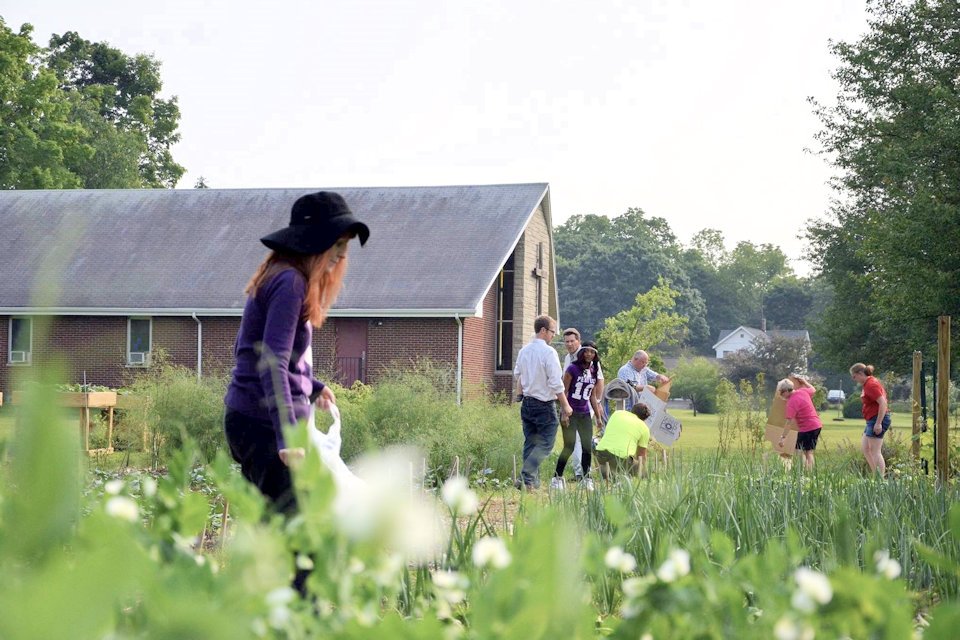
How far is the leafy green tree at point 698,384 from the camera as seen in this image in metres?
51.5

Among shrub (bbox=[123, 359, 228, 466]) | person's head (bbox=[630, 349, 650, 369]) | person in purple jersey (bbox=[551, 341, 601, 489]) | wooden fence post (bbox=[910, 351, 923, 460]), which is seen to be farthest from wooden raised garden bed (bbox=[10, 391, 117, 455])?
wooden fence post (bbox=[910, 351, 923, 460])

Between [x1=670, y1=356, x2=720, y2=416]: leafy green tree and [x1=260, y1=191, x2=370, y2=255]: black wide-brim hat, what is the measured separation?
45.5 meters

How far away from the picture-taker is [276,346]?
3.55 meters

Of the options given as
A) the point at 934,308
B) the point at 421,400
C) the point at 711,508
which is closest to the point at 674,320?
the point at 934,308

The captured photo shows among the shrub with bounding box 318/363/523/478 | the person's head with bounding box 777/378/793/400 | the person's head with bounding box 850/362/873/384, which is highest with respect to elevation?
the person's head with bounding box 850/362/873/384

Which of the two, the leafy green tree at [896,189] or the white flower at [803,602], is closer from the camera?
the white flower at [803,602]

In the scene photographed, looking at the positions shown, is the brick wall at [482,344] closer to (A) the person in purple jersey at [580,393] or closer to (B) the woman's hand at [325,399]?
(A) the person in purple jersey at [580,393]

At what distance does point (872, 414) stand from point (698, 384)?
4056 cm

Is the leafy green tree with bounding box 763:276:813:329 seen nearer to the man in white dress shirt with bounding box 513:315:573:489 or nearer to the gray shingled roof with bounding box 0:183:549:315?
the gray shingled roof with bounding box 0:183:549:315

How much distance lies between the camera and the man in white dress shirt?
10.6 m

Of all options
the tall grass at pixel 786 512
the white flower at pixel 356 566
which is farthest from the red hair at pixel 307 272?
the white flower at pixel 356 566

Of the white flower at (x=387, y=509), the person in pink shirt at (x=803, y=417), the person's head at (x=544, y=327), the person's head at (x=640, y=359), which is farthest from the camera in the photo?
→ the person's head at (x=640, y=359)

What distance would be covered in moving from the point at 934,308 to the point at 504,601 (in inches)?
824

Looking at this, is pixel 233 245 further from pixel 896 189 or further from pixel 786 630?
pixel 786 630
